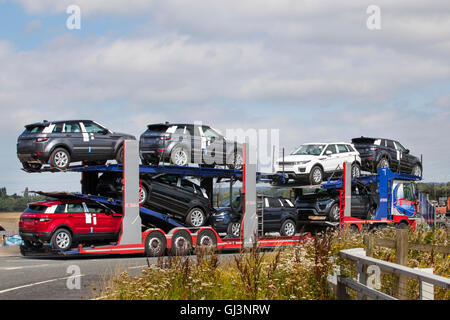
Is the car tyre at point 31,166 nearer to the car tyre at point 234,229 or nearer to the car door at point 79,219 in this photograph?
the car door at point 79,219

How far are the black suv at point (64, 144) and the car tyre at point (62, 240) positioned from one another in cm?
179

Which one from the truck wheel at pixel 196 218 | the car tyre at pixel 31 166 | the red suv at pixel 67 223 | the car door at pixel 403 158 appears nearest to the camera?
the red suv at pixel 67 223

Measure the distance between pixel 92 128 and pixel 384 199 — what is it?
11.9m

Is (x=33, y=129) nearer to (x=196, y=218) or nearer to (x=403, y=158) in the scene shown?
(x=196, y=218)

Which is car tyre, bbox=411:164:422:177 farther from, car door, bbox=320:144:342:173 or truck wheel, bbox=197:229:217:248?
truck wheel, bbox=197:229:217:248

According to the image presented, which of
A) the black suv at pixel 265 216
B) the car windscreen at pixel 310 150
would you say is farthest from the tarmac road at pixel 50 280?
the car windscreen at pixel 310 150

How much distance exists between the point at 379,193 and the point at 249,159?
7.02 meters

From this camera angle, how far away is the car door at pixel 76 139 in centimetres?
1616

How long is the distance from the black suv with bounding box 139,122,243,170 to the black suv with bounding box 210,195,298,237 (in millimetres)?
1547

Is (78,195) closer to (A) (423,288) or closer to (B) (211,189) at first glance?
(B) (211,189)

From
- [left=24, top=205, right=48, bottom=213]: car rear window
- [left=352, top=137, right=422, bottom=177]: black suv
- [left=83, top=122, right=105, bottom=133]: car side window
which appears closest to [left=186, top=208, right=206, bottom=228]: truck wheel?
[left=83, top=122, right=105, bottom=133]: car side window

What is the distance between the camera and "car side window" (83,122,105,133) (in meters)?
16.7
